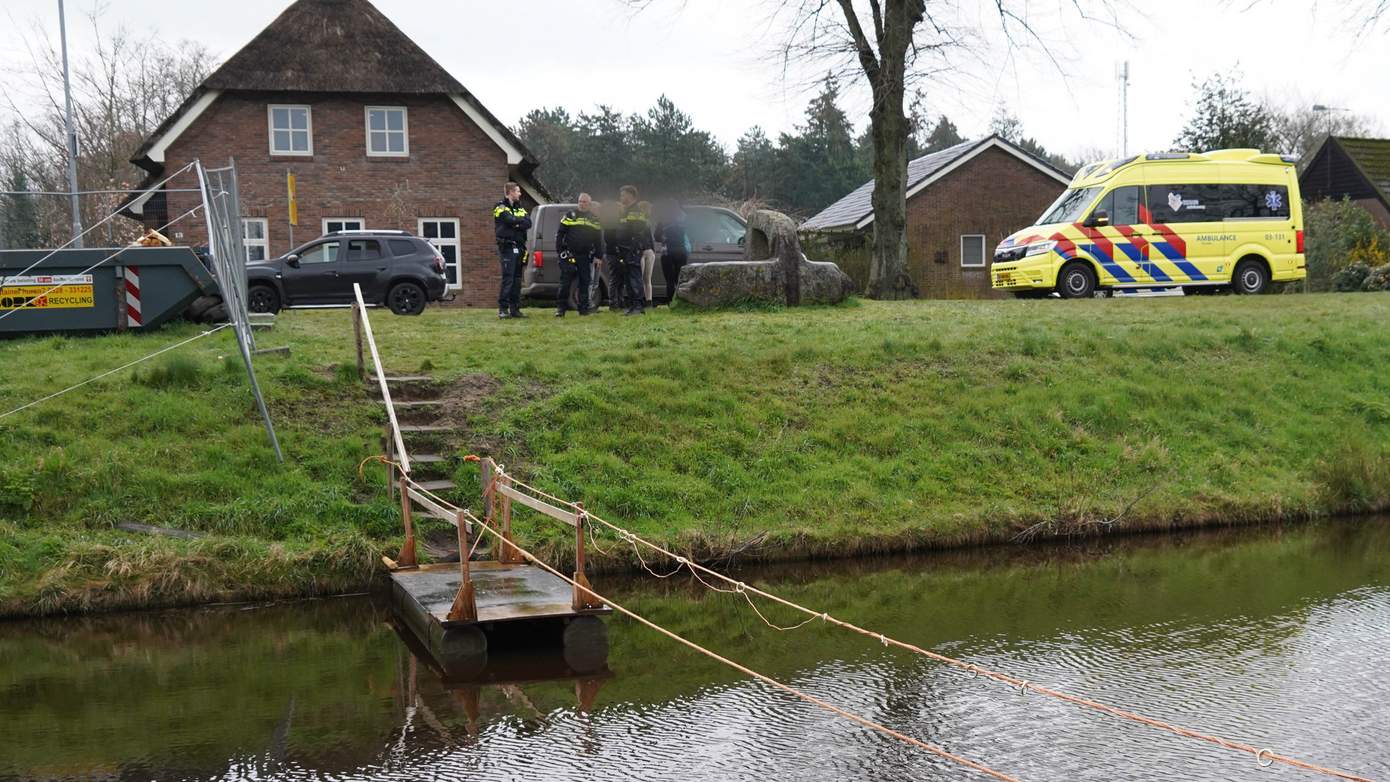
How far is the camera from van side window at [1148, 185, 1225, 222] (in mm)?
22828

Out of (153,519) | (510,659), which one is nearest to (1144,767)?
(510,659)

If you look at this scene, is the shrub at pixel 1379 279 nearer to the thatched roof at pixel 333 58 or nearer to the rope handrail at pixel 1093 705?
the rope handrail at pixel 1093 705

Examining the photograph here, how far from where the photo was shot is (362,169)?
32688mm

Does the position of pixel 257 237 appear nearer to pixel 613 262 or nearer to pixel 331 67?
pixel 331 67

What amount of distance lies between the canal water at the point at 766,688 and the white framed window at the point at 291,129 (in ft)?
77.8

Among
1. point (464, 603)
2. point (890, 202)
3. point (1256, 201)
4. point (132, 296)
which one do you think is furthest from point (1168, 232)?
point (464, 603)

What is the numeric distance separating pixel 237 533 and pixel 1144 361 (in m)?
11.6

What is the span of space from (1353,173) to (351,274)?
1376 inches

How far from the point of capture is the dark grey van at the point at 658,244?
73.8 feet

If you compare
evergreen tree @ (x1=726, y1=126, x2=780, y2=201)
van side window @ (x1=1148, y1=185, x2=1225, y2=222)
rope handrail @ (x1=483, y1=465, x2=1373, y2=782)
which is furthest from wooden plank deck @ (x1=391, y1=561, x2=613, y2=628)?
evergreen tree @ (x1=726, y1=126, x2=780, y2=201)

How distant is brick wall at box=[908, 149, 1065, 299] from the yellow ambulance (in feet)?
51.7

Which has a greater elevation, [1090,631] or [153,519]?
[153,519]

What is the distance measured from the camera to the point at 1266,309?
20484 millimetres

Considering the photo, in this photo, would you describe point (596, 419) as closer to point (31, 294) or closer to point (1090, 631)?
point (1090, 631)
